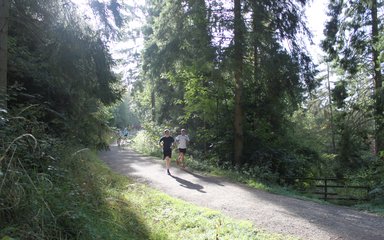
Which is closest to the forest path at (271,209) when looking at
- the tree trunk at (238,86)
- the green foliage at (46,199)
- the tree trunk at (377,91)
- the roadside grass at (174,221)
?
the roadside grass at (174,221)

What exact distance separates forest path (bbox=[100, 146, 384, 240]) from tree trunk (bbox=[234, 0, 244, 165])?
151 inches

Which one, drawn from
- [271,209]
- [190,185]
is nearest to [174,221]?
[271,209]

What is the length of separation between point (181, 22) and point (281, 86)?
4.94m

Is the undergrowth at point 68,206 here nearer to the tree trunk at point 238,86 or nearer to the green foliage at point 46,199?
the green foliage at point 46,199

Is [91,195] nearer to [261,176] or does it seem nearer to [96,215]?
[96,215]

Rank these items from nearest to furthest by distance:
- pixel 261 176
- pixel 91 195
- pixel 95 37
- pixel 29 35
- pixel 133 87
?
1. pixel 91 195
2. pixel 95 37
3. pixel 29 35
4. pixel 261 176
5. pixel 133 87

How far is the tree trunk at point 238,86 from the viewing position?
1356 centimetres

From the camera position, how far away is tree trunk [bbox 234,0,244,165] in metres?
13.6

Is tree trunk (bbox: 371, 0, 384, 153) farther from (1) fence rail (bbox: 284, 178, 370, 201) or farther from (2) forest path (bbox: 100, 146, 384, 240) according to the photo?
(2) forest path (bbox: 100, 146, 384, 240)

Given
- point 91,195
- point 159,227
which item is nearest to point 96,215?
point 91,195

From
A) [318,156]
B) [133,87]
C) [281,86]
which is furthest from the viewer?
[133,87]

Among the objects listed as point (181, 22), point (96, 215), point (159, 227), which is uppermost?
point (181, 22)

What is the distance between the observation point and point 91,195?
6.34m

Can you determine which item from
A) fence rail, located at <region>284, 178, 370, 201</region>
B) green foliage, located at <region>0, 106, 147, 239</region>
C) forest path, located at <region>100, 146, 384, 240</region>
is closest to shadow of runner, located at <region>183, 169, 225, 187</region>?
forest path, located at <region>100, 146, 384, 240</region>
